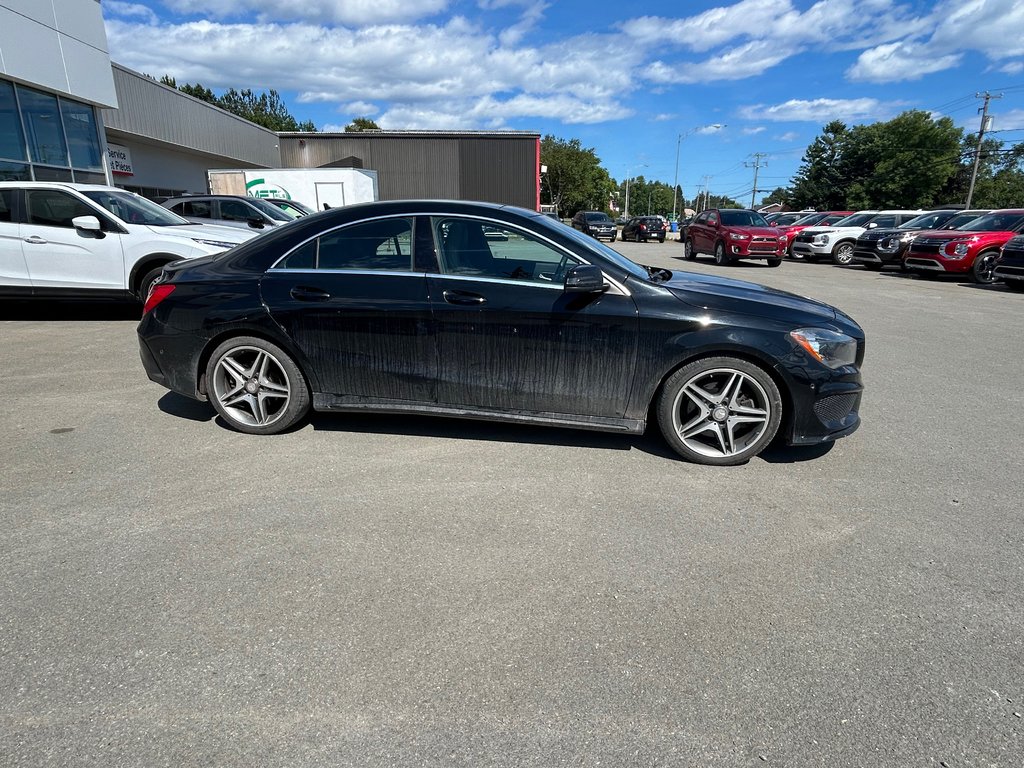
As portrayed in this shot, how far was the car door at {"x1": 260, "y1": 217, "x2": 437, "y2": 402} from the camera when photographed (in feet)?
13.1

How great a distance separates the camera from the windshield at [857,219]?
79.0 ft

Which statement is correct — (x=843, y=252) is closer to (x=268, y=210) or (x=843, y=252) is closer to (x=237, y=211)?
(x=268, y=210)

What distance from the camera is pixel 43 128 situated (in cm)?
1398

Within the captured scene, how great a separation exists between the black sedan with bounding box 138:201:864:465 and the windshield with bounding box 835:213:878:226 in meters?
23.7

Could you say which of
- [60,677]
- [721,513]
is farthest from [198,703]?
[721,513]

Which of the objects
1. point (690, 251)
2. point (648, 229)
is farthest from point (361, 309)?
point (648, 229)

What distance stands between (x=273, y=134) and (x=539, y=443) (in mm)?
38066

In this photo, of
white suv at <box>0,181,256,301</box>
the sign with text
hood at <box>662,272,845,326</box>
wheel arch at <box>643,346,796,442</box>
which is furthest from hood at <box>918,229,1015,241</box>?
the sign with text

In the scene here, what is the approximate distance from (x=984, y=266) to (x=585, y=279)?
1605cm

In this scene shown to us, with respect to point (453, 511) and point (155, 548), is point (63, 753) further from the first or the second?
point (453, 511)

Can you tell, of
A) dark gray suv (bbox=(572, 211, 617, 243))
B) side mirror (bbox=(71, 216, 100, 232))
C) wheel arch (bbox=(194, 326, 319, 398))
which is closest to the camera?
wheel arch (bbox=(194, 326, 319, 398))

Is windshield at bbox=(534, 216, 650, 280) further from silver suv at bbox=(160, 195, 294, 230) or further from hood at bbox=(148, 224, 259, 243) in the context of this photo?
silver suv at bbox=(160, 195, 294, 230)

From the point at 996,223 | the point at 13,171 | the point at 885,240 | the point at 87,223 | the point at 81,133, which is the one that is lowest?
the point at 885,240

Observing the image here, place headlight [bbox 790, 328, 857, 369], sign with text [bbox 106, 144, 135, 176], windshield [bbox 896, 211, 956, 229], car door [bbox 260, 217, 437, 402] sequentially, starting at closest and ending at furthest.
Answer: headlight [bbox 790, 328, 857, 369] < car door [bbox 260, 217, 437, 402] < windshield [bbox 896, 211, 956, 229] < sign with text [bbox 106, 144, 135, 176]
